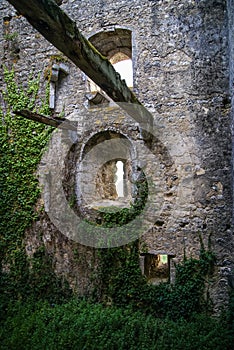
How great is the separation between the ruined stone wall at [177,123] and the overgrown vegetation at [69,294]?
32cm

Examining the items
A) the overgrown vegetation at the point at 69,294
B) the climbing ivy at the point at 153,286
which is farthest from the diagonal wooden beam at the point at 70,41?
the climbing ivy at the point at 153,286

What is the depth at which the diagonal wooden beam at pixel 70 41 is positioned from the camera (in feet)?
8.29

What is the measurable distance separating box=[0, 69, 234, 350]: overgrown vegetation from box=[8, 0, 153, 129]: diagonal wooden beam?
237 centimetres

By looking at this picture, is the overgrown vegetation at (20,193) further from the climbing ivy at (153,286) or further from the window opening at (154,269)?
the window opening at (154,269)

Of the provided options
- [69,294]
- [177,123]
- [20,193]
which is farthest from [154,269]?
[20,193]

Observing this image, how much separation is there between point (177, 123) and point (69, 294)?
4.09 metres

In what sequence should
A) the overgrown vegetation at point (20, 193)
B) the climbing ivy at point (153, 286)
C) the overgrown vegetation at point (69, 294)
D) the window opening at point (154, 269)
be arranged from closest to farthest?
the overgrown vegetation at point (69, 294)
the climbing ivy at point (153, 286)
the window opening at point (154, 269)
the overgrown vegetation at point (20, 193)

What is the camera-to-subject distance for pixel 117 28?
20.8 ft

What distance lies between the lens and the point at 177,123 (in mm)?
5797

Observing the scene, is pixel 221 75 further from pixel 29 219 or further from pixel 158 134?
pixel 29 219

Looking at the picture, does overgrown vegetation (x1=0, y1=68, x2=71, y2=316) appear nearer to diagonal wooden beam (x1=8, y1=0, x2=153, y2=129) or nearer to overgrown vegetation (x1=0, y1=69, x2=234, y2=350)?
overgrown vegetation (x1=0, y1=69, x2=234, y2=350)

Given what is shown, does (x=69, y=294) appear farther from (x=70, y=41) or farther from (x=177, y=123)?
(x=70, y=41)

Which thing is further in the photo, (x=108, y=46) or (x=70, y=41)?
(x=108, y=46)

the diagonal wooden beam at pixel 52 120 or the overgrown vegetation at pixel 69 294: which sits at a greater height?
the diagonal wooden beam at pixel 52 120
